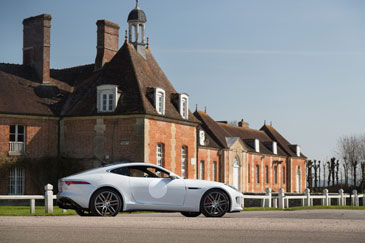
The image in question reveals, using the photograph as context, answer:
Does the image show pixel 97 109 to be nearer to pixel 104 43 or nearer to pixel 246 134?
pixel 104 43

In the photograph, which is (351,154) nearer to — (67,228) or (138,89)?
(138,89)

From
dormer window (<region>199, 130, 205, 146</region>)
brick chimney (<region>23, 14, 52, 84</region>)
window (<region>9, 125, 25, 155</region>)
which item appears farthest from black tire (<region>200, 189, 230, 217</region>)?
dormer window (<region>199, 130, 205, 146</region>)

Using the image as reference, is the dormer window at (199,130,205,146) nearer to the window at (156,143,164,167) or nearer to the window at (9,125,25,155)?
the window at (156,143,164,167)

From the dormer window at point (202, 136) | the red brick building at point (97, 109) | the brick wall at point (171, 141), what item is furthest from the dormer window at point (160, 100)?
the dormer window at point (202, 136)

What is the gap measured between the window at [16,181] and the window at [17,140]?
97 centimetres

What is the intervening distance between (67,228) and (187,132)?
23784 millimetres

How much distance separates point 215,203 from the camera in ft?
45.6

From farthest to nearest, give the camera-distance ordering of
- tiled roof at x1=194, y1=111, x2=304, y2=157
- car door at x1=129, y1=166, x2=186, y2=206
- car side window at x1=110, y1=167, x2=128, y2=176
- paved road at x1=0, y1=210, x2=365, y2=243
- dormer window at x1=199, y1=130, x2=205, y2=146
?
tiled roof at x1=194, y1=111, x2=304, y2=157 < dormer window at x1=199, y1=130, x2=205, y2=146 < car side window at x1=110, y1=167, x2=128, y2=176 < car door at x1=129, y1=166, x2=186, y2=206 < paved road at x1=0, y1=210, x2=365, y2=243

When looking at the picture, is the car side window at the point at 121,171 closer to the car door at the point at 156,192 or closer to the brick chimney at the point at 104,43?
the car door at the point at 156,192

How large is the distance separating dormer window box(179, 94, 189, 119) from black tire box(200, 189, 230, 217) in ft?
65.3

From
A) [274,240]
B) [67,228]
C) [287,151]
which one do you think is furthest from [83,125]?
[287,151]

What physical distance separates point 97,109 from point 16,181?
5.77m

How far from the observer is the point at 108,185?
43.9 ft

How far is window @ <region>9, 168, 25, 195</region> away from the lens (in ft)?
101
